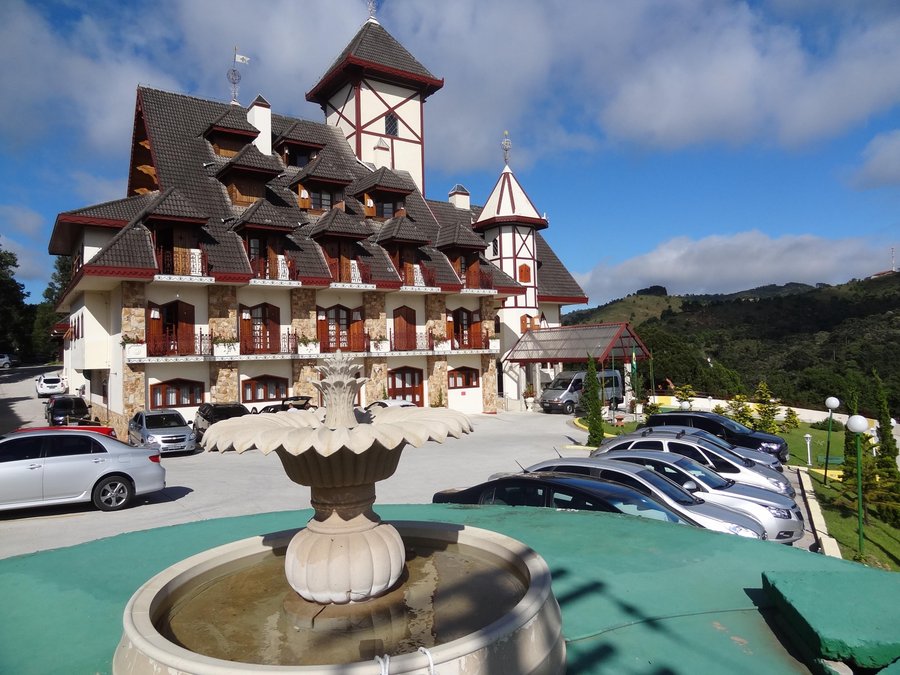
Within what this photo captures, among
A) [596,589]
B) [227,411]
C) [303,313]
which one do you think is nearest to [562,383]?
[303,313]

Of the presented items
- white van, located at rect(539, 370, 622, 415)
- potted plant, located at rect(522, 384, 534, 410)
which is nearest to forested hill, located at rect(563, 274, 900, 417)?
white van, located at rect(539, 370, 622, 415)

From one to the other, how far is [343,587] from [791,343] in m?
75.2

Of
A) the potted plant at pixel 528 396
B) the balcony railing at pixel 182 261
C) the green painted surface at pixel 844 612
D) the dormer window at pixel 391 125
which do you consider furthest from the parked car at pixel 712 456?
the dormer window at pixel 391 125

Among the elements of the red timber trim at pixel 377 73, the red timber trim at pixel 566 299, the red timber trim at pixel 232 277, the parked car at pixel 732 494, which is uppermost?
the red timber trim at pixel 377 73

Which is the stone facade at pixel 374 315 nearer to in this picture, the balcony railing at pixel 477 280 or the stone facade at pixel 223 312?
the balcony railing at pixel 477 280

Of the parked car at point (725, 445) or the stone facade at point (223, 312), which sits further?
the stone facade at point (223, 312)

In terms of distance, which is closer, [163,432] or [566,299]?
[163,432]

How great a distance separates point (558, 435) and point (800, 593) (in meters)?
20.3

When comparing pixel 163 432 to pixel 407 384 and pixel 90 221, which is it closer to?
pixel 90 221

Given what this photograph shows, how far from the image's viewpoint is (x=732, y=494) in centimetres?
1071

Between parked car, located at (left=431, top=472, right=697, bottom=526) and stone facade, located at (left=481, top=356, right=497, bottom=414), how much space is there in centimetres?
2500

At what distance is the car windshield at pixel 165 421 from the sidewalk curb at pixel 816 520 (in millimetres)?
18201

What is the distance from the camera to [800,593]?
190 inches

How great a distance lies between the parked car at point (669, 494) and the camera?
903cm
